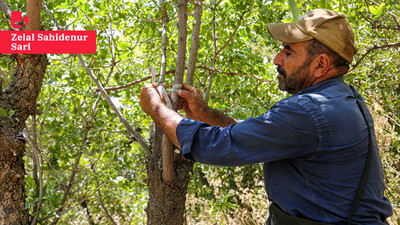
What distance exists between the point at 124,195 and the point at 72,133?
2813 millimetres

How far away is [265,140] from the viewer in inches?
50.3

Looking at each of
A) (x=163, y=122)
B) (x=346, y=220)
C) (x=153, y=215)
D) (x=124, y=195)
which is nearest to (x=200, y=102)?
(x=163, y=122)

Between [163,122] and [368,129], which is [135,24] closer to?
[163,122]

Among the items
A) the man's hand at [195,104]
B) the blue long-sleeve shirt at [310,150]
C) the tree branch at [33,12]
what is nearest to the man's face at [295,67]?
the blue long-sleeve shirt at [310,150]

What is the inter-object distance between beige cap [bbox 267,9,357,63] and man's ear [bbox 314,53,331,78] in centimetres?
5

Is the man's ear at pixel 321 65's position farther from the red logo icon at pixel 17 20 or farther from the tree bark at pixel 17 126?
the red logo icon at pixel 17 20

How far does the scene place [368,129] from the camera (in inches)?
54.4

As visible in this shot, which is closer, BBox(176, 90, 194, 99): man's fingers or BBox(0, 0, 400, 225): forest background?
BBox(176, 90, 194, 99): man's fingers

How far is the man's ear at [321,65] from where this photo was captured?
1496 mm

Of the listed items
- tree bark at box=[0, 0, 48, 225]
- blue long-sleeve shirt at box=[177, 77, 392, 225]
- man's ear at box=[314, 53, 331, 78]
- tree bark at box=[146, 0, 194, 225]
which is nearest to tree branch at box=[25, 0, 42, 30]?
tree bark at box=[0, 0, 48, 225]

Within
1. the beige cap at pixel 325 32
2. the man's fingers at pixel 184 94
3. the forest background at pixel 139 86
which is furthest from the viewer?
the forest background at pixel 139 86

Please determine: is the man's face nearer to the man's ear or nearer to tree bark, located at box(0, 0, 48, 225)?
the man's ear

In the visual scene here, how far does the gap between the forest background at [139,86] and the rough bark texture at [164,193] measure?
0.05 metres

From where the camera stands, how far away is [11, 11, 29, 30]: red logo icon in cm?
248
